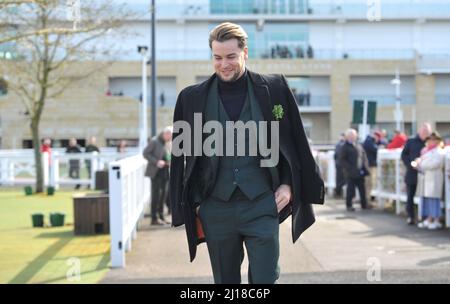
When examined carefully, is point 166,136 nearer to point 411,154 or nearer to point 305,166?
point 411,154

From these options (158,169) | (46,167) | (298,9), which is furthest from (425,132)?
(298,9)

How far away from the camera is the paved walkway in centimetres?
814

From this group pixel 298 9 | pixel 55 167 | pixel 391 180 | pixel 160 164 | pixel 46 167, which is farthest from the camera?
pixel 298 9

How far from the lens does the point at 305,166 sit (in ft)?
14.0

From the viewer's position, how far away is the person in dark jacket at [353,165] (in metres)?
16.5

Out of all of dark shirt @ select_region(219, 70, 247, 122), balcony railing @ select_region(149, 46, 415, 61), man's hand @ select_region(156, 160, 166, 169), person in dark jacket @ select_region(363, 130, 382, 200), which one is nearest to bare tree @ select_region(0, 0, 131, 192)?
man's hand @ select_region(156, 160, 166, 169)

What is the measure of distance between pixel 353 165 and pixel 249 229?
495 inches

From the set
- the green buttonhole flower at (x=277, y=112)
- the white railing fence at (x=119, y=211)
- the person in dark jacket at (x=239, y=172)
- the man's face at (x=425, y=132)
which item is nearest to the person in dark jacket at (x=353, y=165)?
the man's face at (x=425, y=132)

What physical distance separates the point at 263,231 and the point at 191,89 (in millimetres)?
969

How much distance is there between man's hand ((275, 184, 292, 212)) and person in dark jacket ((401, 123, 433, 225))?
9274 millimetres

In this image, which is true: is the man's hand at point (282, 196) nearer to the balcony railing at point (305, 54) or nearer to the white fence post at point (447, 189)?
the white fence post at point (447, 189)

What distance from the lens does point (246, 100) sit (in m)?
4.25

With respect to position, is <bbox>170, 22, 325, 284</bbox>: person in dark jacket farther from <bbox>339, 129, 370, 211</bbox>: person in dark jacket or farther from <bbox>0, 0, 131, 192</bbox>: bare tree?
<bbox>339, 129, 370, 211</bbox>: person in dark jacket
